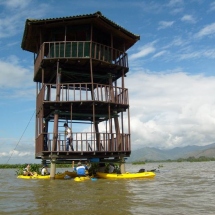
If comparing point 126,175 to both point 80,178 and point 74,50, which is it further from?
point 74,50

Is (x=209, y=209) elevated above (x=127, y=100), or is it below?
below

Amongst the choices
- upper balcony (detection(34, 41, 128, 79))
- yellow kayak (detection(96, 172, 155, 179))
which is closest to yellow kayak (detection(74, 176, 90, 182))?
yellow kayak (detection(96, 172, 155, 179))

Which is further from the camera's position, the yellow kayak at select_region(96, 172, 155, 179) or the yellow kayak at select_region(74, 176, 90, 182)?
the yellow kayak at select_region(96, 172, 155, 179)

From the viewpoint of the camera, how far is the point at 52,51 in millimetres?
22328

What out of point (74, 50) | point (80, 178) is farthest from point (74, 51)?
point (80, 178)

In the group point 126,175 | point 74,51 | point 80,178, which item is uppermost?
point 74,51

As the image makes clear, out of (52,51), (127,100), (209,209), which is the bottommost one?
(209,209)

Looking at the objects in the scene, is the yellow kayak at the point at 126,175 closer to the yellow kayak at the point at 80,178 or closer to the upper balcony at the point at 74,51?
the yellow kayak at the point at 80,178

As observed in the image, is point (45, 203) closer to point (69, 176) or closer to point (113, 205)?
point (113, 205)

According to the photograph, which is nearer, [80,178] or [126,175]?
[80,178]

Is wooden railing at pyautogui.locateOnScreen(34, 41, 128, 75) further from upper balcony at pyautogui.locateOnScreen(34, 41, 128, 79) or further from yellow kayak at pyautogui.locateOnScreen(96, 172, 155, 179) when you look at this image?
yellow kayak at pyautogui.locateOnScreen(96, 172, 155, 179)

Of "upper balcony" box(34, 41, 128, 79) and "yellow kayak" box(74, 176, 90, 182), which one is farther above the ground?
"upper balcony" box(34, 41, 128, 79)

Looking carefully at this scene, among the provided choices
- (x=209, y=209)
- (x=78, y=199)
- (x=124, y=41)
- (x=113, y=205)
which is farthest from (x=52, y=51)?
(x=209, y=209)

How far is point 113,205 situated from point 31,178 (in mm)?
12992
